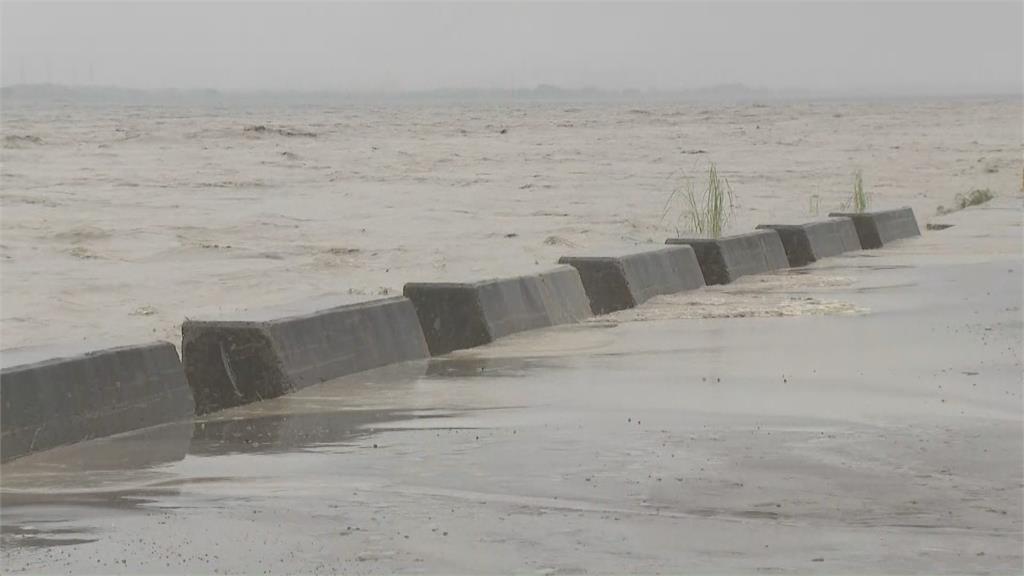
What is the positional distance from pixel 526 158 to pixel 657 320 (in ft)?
80.4

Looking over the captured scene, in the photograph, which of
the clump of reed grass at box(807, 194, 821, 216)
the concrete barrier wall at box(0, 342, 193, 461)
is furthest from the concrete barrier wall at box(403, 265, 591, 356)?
the clump of reed grass at box(807, 194, 821, 216)

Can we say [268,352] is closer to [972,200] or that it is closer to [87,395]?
[87,395]

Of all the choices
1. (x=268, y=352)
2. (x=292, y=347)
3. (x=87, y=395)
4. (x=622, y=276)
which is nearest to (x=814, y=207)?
(x=622, y=276)

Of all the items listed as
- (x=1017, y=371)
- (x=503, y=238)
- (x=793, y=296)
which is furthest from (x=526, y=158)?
(x=1017, y=371)

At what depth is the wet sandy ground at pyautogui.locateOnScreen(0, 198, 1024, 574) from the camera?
14.2 ft

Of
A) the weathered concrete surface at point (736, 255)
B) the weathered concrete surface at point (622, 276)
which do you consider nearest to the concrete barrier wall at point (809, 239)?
the weathered concrete surface at point (736, 255)

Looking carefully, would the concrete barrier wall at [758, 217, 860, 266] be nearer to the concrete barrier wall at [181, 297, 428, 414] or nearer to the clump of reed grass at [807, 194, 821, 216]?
the clump of reed grass at [807, 194, 821, 216]

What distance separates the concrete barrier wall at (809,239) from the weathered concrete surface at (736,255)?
1.19 feet

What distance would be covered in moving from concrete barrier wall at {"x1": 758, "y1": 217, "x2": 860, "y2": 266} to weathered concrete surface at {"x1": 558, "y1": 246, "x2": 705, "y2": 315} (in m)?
2.64

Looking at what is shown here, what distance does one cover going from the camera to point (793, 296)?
1072 centimetres

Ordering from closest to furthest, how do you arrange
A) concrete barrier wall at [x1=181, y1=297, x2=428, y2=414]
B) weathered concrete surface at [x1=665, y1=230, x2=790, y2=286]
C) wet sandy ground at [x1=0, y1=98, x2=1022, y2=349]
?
1. concrete barrier wall at [x1=181, y1=297, x2=428, y2=414]
2. weathered concrete surface at [x1=665, y1=230, x2=790, y2=286]
3. wet sandy ground at [x1=0, y1=98, x2=1022, y2=349]

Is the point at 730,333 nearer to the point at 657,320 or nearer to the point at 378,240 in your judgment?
the point at 657,320

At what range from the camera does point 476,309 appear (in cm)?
860

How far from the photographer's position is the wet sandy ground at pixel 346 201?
1263 centimetres
